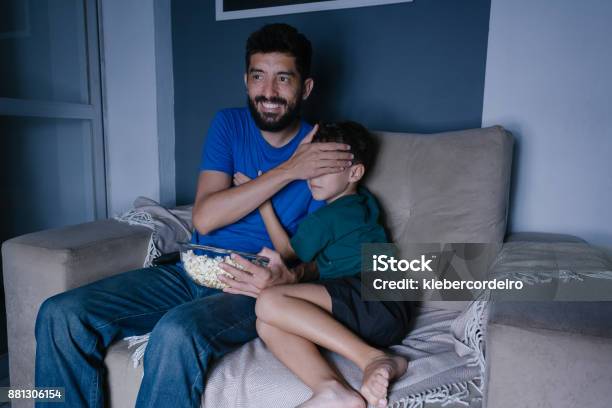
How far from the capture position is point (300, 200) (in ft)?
4.98

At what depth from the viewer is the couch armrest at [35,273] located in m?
1.38

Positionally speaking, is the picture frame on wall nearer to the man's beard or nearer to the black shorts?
the man's beard

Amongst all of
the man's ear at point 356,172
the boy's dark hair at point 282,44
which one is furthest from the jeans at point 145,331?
the boy's dark hair at point 282,44

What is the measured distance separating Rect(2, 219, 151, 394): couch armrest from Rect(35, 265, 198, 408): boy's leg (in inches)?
3.3

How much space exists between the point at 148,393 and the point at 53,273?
1.77ft

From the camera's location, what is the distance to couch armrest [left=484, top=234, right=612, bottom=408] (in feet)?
2.72

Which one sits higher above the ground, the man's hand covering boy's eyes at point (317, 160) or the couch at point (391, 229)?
the man's hand covering boy's eyes at point (317, 160)

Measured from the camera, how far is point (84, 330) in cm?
123

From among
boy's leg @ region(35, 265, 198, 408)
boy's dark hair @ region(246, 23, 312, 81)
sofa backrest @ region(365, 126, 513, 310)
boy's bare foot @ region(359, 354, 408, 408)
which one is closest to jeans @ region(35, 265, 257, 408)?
boy's leg @ region(35, 265, 198, 408)

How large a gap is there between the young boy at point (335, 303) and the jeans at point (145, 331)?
0.42ft

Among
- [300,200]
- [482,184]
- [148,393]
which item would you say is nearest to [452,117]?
[482,184]

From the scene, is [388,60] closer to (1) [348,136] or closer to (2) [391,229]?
(1) [348,136]

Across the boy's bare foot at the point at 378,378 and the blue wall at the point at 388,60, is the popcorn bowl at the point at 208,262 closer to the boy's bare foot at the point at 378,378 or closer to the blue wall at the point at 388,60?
the boy's bare foot at the point at 378,378

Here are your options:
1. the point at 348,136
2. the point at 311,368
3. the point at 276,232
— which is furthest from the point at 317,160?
the point at 311,368
